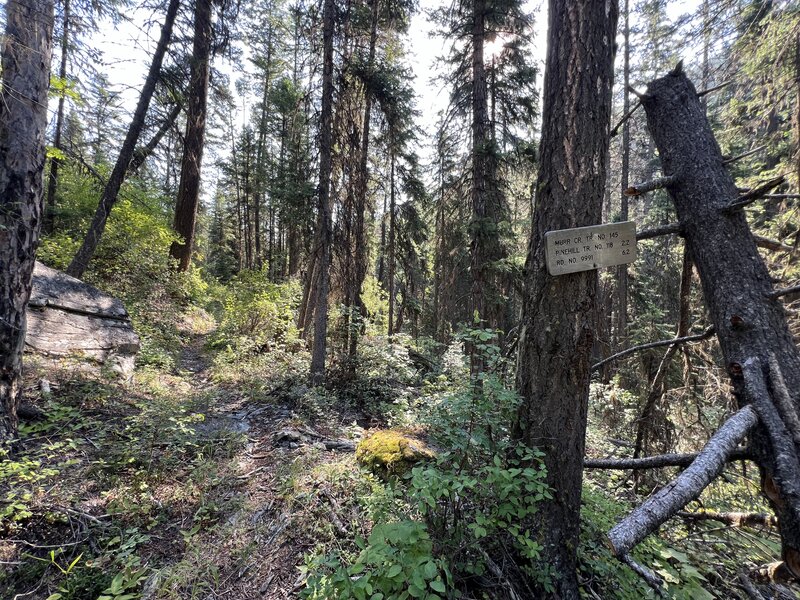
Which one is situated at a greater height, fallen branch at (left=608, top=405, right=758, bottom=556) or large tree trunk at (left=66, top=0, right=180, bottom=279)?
large tree trunk at (left=66, top=0, right=180, bottom=279)

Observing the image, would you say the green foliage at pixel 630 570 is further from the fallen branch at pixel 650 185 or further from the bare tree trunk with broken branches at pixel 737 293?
the fallen branch at pixel 650 185

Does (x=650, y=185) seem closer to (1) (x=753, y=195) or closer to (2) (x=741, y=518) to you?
(1) (x=753, y=195)

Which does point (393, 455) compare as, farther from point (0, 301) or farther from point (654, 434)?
point (0, 301)

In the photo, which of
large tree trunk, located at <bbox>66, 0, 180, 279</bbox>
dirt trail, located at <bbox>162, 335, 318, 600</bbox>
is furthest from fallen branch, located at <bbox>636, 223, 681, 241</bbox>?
large tree trunk, located at <bbox>66, 0, 180, 279</bbox>

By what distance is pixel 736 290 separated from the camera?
2.20 m

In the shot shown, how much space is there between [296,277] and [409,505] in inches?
413

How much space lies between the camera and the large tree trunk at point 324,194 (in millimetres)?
6445

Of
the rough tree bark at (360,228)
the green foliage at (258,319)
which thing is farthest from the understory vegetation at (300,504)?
the green foliage at (258,319)

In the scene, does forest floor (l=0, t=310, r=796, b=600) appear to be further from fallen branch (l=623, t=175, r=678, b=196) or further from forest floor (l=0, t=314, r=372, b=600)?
fallen branch (l=623, t=175, r=678, b=196)

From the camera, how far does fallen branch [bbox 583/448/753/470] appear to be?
206 centimetres

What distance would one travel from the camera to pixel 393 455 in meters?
3.45

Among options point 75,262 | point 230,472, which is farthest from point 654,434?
point 75,262

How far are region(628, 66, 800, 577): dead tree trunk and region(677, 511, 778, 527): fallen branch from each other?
3.1 inches

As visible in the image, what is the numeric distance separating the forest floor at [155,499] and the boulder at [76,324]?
18.3 inches
